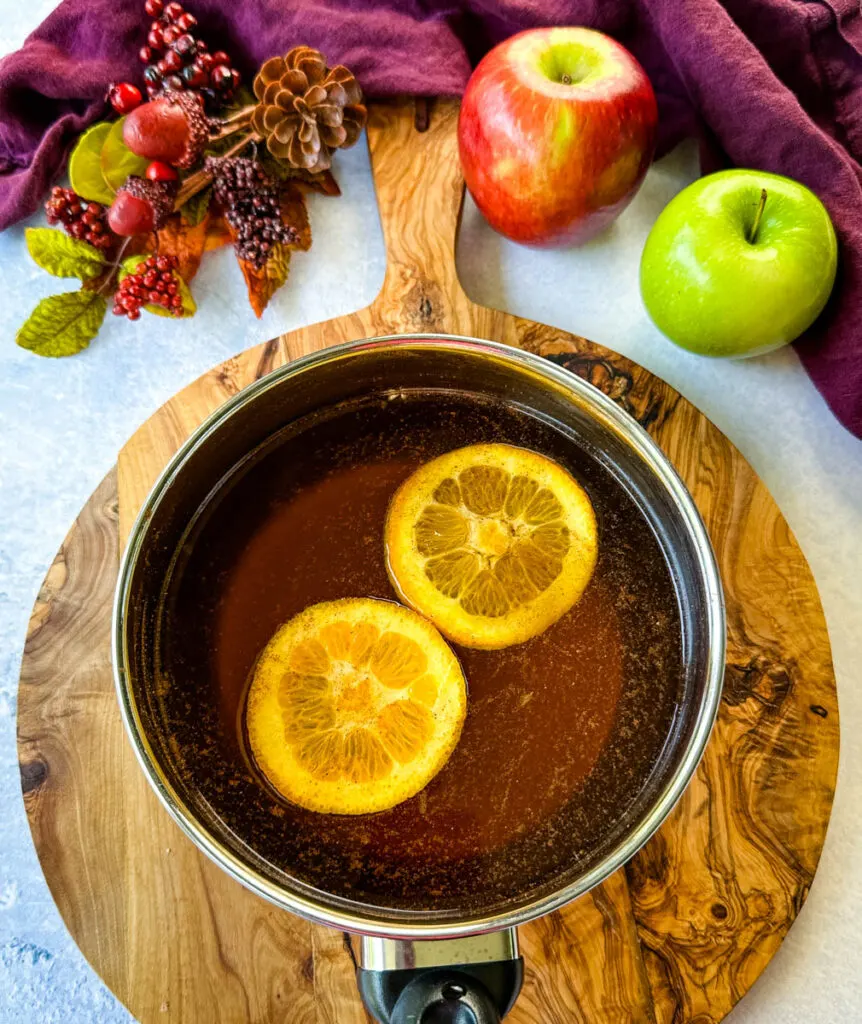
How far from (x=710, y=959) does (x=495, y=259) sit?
929 millimetres

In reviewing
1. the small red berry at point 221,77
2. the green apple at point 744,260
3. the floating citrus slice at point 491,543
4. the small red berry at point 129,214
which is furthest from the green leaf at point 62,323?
the green apple at point 744,260

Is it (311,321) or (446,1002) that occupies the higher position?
(311,321)

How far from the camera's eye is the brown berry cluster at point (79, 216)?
1.15 metres

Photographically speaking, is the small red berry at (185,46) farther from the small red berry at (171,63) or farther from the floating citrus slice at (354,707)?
the floating citrus slice at (354,707)

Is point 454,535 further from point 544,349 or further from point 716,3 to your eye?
point 716,3

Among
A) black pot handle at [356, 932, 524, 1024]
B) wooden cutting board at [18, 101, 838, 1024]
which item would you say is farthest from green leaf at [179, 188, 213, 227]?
black pot handle at [356, 932, 524, 1024]

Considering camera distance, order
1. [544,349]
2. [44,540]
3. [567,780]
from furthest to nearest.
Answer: [44,540] → [544,349] → [567,780]

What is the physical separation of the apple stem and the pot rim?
35 cm

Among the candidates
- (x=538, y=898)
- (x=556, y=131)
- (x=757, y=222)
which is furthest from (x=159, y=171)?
(x=538, y=898)

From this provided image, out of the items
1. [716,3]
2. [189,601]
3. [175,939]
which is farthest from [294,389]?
[716,3]

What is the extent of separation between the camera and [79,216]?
1.16m

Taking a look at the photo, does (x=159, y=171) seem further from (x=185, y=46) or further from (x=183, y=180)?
(x=185, y=46)

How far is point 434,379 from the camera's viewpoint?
1006mm

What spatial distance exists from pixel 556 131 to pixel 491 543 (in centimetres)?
51
